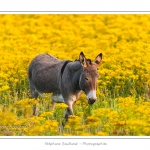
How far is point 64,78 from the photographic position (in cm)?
1517

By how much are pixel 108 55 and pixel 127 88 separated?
184 cm

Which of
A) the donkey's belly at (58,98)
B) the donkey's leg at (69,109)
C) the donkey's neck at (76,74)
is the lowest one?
the donkey's leg at (69,109)

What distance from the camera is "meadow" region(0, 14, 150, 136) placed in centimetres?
1397

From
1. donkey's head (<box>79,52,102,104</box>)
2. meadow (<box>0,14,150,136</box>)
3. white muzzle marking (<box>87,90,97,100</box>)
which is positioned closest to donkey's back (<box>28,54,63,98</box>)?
meadow (<box>0,14,150,136</box>)

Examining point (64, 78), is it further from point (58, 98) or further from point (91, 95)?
point (91, 95)

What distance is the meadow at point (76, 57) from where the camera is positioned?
14.0m

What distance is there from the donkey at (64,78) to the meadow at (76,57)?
33 centimetres

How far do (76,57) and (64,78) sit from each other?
12.7 ft

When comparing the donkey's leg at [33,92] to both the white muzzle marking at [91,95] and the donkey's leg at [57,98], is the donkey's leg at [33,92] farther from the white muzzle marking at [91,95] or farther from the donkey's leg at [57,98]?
the white muzzle marking at [91,95]

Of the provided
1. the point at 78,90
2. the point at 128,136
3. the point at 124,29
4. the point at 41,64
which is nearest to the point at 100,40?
the point at 124,29

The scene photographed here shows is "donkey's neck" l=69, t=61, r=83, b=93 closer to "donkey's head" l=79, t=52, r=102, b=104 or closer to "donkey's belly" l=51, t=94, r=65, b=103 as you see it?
"donkey's head" l=79, t=52, r=102, b=104

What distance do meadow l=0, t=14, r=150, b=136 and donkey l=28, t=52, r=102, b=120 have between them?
33cm

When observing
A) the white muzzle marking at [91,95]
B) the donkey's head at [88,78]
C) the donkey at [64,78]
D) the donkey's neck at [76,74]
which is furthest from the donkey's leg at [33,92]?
the white muzzle marking at [91,95]

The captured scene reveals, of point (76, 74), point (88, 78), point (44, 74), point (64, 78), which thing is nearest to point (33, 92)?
point (44, 74)
